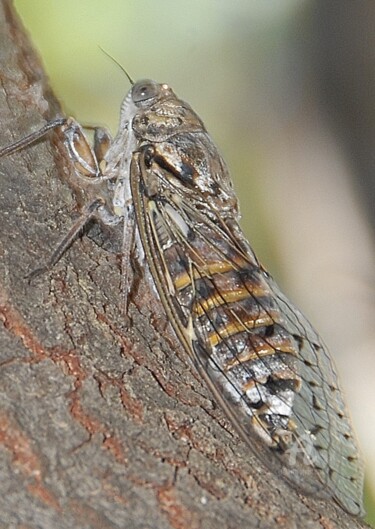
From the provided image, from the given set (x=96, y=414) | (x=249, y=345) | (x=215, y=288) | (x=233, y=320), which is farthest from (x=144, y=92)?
(x=96, y=414)

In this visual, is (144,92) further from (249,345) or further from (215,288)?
(249,345)

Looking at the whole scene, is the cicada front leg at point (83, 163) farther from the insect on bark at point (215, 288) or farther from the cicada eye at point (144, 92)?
the cicada eye at point (144, 92)

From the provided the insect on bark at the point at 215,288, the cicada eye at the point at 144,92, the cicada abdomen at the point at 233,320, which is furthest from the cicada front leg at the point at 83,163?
the cicada eye at the point at 144,92

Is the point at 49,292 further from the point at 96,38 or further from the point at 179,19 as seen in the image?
the point at 179,19

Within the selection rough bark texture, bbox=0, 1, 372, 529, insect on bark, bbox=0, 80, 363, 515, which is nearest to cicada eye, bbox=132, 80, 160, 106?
insect on bark, bbox=0, 80, 363, 515

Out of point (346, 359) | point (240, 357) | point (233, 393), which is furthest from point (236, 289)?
point (346, 359)

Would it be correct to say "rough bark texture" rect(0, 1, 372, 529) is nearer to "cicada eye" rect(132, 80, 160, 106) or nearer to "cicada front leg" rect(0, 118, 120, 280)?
"cicada front leg" rect(0, 118, 120, 280)
